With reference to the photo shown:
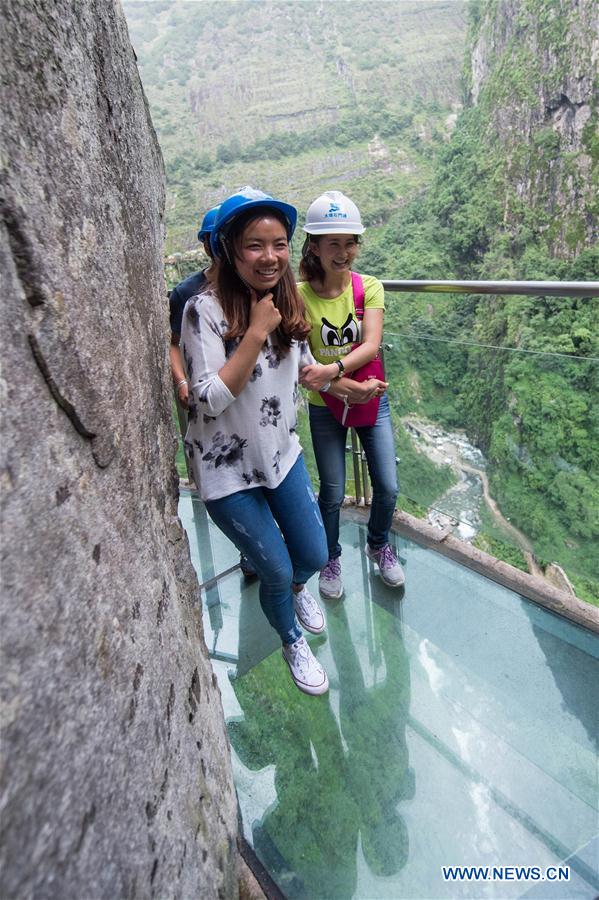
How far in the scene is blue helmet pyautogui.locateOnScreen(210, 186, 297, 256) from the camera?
1.24 m

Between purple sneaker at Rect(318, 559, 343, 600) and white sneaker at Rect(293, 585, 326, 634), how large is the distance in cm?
23

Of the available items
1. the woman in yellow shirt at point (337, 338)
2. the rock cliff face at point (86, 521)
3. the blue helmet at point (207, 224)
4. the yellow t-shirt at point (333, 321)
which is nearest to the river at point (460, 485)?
the woman in yellow shirt at point (337, 338)

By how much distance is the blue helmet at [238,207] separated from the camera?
4.05 feet

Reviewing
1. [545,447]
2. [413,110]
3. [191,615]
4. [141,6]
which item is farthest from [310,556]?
[141,6]

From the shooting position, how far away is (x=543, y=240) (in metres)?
33.2

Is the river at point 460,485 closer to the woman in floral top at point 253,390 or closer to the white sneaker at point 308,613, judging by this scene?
the white sneaker at point 308,613

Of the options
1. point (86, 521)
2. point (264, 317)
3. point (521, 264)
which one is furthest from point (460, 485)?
point (521, 264)

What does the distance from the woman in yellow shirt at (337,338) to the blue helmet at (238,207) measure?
0.39 metres

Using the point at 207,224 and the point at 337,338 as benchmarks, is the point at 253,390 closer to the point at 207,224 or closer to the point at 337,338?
the point at 337,338

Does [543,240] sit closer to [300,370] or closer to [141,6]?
[300,370]

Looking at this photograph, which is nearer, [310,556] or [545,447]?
[310,556]

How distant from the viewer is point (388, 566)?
7.17 ft

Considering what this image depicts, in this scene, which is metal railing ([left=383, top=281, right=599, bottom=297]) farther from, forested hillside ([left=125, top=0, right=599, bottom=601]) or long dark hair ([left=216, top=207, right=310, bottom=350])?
long dark hair ([left=216, top=207, right=310, bottom=350])

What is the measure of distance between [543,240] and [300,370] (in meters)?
37.4
